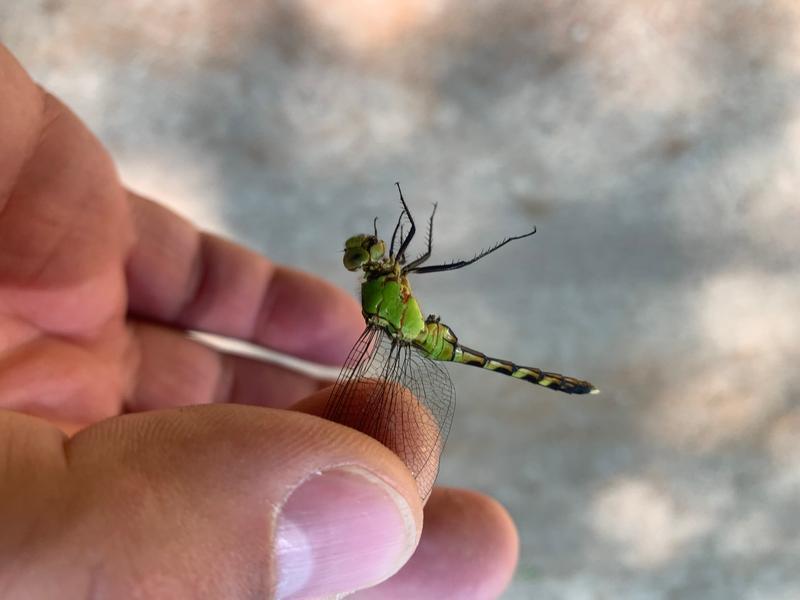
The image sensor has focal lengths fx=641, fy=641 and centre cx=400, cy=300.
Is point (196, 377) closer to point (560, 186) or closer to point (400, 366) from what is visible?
point (400, 366)

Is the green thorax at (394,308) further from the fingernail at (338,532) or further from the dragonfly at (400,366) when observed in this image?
the fingernail at (338,532)

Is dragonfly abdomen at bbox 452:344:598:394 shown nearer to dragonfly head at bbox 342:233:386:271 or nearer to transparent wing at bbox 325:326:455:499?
transparent wing at bbox 325:326:455:499

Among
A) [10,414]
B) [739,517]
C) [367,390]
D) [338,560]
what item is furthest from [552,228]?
[10,414]

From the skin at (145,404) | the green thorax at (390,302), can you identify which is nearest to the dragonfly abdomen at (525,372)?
the green thorax at (390,302)

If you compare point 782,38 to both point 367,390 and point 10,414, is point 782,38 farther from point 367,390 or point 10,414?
point 10,414

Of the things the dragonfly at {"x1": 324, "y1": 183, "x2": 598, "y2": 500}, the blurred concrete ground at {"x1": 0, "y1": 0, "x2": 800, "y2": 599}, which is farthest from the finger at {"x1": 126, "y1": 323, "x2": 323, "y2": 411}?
the blurred concrete ground at {"x1": 0, "y1": 0, "x2": 800, "y2": 599}

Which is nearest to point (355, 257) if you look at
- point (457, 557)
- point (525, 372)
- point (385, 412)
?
point (385, 412)
